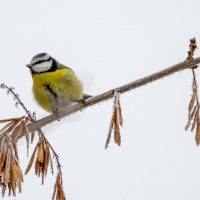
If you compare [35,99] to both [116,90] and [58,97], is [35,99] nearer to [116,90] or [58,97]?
[58,97]

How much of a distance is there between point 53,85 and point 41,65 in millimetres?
404

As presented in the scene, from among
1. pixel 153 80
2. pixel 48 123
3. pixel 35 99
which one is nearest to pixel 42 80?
pixel 35 99

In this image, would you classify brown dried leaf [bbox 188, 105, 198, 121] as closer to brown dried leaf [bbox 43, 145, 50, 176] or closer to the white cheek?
brown dried leaf [bbox 43, 145, 50, 176]

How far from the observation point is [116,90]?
5.36ft

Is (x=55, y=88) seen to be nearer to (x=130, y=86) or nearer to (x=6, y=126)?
(x=6, y=126)

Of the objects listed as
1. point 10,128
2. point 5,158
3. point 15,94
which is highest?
point 15,94

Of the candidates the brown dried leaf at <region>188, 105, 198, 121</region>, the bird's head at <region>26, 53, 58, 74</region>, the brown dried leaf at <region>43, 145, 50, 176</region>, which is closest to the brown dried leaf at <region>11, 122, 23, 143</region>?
the brown dried leaf at <region>43, 145, 50, 176</region>

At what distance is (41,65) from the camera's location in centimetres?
456

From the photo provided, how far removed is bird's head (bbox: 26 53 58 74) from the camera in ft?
14.8

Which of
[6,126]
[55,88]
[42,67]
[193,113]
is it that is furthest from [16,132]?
[42,67]

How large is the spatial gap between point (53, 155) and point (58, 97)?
239cm

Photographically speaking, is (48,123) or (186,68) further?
(48,123)

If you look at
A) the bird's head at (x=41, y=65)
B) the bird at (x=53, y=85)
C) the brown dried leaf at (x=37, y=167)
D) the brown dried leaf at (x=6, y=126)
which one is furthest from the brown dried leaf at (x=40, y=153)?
the bird's head at (x=41, y=65)

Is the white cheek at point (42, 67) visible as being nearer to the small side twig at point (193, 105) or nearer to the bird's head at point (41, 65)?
the bird's head at point (41, 65)
